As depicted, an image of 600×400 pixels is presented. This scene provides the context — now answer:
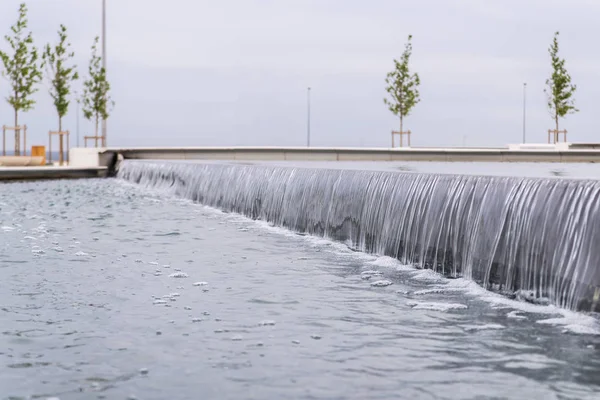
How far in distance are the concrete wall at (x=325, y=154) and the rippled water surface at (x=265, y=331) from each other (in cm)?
2151

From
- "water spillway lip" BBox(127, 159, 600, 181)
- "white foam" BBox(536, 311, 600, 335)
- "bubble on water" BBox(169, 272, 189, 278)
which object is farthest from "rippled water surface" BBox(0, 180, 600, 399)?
"water spillway lip" BBox(127, 159, 600, 181)

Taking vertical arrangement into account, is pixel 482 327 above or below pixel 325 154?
below

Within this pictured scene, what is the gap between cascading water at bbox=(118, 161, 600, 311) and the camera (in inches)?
298

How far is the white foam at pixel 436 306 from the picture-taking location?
7255 mm

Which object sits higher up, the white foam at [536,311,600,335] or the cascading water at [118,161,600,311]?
the cascading water at [118,161,600,311]

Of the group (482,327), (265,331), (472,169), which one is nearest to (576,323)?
(482,327)

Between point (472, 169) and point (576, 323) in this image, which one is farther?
point (472, 169)

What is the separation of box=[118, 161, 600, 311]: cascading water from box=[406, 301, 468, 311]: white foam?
35.9 inches

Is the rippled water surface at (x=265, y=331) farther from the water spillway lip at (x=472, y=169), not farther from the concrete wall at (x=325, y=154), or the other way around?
the concrete wall at (x=325, y=154)

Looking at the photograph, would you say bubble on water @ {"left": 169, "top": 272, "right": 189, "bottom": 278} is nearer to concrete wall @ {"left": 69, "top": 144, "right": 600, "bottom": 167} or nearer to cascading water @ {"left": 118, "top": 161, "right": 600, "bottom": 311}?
cascading water @ {"left": 118, "top": 161, "right": 600, "bottom": 311}

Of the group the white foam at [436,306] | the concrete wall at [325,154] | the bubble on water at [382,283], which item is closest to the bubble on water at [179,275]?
the bubble on water at [382,283]

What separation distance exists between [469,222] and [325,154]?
2489 cm

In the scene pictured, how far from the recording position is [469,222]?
30.9 ft

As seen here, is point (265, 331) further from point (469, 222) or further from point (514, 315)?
point (469, 222)
